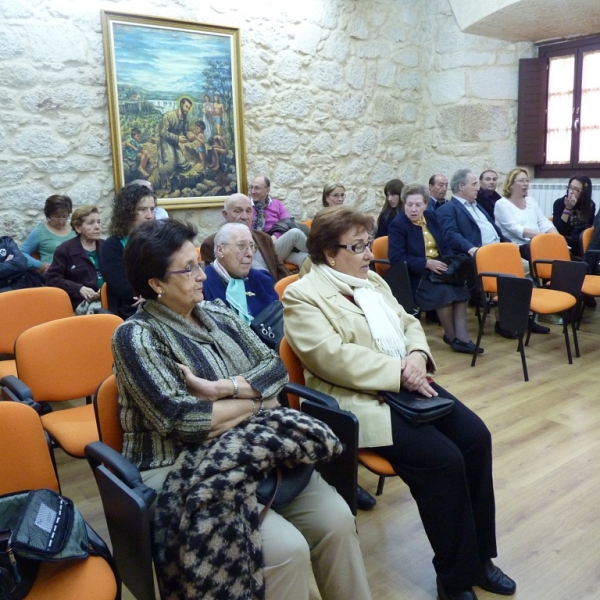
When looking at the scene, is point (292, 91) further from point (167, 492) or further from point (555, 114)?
point (167, 492)

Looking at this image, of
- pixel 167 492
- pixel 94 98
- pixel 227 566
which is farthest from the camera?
pixel 94 98

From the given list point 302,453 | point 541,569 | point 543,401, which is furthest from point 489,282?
point 302,453

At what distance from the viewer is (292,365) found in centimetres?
210

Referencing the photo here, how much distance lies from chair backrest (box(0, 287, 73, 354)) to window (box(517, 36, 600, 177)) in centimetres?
539

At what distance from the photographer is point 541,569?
198cm

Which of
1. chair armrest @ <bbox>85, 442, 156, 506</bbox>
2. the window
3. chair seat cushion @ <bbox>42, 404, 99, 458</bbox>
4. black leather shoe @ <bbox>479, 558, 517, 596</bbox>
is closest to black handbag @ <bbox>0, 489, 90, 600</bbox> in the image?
chair armrest @ <bbox>85, 442, 156, 506</bbox>

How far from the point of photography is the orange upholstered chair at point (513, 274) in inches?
159

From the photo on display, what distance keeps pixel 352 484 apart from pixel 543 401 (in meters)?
2.11

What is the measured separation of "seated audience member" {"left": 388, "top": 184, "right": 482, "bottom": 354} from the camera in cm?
439

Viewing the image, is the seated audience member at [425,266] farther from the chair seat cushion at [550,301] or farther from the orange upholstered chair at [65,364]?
the orange upholstered chair at [65,364]

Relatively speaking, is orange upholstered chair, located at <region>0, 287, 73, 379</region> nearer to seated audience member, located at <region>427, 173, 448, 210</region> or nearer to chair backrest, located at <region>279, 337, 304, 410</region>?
chair backrest, located at <region>279, 337, 304, 410</region>

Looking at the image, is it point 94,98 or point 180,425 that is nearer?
point 180,425

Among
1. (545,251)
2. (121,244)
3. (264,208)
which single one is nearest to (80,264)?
(121,244)

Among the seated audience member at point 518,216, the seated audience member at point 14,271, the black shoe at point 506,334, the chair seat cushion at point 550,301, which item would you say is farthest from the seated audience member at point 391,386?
the seated audience member at point 518,216
